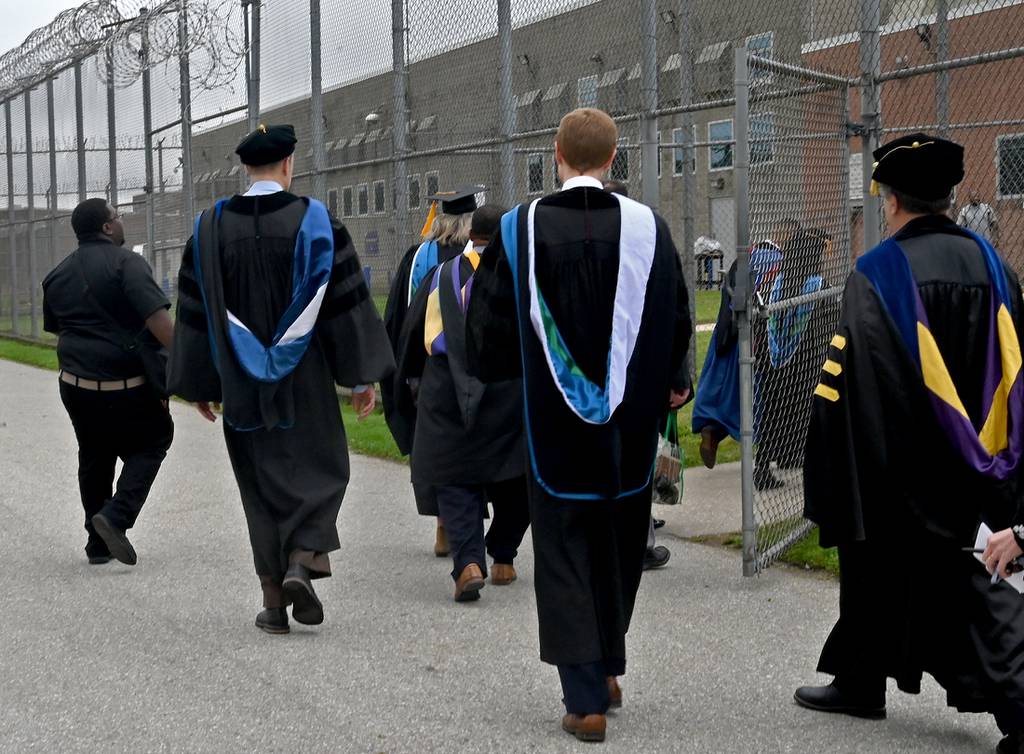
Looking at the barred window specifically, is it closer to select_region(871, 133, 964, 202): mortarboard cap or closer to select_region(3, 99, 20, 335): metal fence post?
select_region(871, 133, 964, 202): mortarboard cap

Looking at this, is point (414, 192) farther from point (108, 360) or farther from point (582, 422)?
point (582, 422)

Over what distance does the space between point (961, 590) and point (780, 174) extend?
9.79ft

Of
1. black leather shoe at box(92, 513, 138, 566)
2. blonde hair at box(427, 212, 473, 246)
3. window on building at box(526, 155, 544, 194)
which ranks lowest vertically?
black leather shoe at box(92, 513, 138, 566)

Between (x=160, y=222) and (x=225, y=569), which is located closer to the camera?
(x=225, y=569)

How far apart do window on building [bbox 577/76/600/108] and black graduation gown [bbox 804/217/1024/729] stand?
6683 millimetres

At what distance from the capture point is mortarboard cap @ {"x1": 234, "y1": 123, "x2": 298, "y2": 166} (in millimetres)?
5832

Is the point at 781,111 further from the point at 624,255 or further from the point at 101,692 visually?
the point at 101,692

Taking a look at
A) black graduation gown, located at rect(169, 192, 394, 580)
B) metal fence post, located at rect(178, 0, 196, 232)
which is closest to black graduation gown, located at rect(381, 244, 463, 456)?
black graduation gown, located at rect(169, 192, 394, 580)

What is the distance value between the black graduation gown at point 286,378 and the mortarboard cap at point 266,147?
160mm

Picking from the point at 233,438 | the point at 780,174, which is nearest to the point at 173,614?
the point at 233,438

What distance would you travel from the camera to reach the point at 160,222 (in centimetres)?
1861

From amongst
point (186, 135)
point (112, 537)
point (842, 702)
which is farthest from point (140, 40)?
point (842, 702)

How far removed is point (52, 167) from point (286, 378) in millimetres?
18388

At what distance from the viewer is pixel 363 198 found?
1300 centimetres
